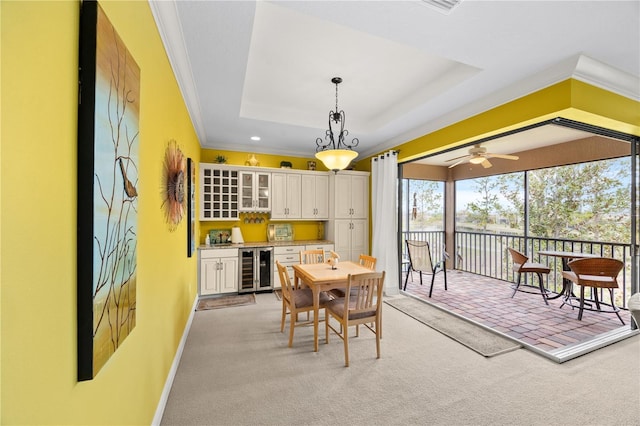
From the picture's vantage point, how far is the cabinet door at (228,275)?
4633mm

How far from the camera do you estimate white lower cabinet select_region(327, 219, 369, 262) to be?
541cm

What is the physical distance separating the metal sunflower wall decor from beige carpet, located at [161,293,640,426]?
4.57 ft

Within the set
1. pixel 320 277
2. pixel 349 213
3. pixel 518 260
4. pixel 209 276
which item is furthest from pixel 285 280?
pixel 518 260

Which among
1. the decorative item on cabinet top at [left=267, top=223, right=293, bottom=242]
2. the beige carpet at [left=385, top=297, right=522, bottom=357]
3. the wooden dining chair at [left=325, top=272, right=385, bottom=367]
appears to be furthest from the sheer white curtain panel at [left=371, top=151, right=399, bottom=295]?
the wooden dining chair at [left=325, top=272, right=385, bottom=367]

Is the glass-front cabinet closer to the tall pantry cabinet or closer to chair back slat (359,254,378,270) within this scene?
the tall pantry cabinet

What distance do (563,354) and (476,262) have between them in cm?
405

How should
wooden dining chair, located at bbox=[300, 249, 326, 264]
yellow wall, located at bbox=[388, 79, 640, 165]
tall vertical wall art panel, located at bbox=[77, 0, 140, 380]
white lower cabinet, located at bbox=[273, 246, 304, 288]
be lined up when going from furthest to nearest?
white lower cabinet, located at bbox=[273, 246, 304, 288] → wooden dining chair, located at bbox=[300, 249, 326, 264] → yellow wall, located at bbox=[388, 79, 640, 165] → tall vertical wall art panel, located at bbox=[77, 0, 140, 380]

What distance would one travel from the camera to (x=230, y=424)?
6.13ft

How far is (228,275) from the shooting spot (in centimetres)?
468

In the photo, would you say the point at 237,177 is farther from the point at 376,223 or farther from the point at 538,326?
the point at 538,326

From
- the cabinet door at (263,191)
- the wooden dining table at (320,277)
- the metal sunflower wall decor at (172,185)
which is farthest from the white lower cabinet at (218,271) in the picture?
the metal sunflower wall decor at (172,185)

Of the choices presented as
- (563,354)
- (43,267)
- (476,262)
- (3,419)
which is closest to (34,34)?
(43,267)

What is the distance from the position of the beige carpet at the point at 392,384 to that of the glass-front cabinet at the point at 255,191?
7.98ft

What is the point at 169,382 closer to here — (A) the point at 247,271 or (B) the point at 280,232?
(A) the point at 247,271
